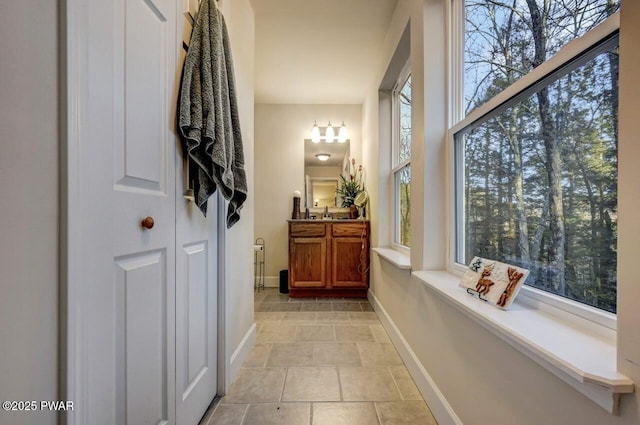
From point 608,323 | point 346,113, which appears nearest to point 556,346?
point 608,323

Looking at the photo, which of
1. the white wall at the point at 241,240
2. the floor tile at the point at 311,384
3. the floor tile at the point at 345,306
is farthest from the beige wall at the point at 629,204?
the floor tile at the point at 345,306

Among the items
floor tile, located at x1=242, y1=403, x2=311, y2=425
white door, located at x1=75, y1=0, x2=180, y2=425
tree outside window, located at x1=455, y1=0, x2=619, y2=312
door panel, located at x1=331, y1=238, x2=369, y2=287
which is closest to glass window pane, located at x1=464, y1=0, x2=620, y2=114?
tree outside window, located at x1=455, y1=0, x2=619, y2=312

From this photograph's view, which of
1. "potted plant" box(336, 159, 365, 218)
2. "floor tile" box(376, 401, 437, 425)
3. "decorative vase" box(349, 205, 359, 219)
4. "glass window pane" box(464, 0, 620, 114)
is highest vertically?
"glass window pane" box(464, 0, 620, 114)

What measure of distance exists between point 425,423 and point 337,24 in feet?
8.78

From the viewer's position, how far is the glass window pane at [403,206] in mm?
2250

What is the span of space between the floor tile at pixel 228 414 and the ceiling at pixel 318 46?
258 centimetres

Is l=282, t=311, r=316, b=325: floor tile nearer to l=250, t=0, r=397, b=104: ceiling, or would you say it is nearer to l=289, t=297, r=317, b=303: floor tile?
l=289, t=297, r=317, b=303: floor tile

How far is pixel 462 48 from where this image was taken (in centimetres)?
141

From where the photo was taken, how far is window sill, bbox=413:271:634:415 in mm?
522

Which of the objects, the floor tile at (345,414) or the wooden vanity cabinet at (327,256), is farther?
the wooden vanity cabinet at (327,256)

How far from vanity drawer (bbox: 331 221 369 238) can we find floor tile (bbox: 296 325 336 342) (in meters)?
1.11
